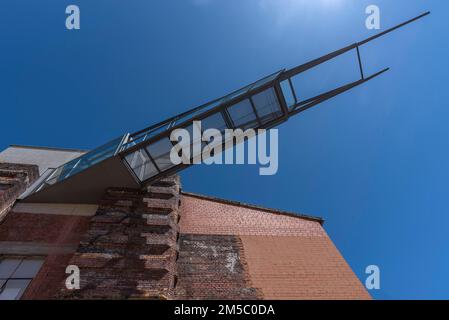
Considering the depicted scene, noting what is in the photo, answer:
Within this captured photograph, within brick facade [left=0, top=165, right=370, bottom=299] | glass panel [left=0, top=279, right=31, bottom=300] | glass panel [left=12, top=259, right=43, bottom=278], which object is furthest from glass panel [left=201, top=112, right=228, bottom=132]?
glass panel [left=0, top=279, right=31, bottom=300]

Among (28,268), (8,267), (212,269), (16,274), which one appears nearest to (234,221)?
(212,269)

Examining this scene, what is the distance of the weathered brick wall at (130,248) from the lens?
6.12 m

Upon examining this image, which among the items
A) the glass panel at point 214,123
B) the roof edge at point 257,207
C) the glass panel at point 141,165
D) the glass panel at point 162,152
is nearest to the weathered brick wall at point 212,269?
the roof edge at point 257,207

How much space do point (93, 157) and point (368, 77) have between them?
8.99 metres

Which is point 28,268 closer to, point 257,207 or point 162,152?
point 162,152

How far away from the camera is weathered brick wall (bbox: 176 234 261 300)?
799 centimetres

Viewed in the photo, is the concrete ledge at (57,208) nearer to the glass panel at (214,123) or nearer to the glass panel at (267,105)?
the glass panel at (214,123)

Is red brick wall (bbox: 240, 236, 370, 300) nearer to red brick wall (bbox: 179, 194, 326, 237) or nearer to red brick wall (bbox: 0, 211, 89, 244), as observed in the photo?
red brick wall (bbox: 179, 194, 326, 237)

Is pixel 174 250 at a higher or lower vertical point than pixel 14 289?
higher

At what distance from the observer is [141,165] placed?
8641mm

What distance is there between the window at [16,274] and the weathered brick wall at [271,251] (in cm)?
359

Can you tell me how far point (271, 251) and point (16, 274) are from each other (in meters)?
6.91
